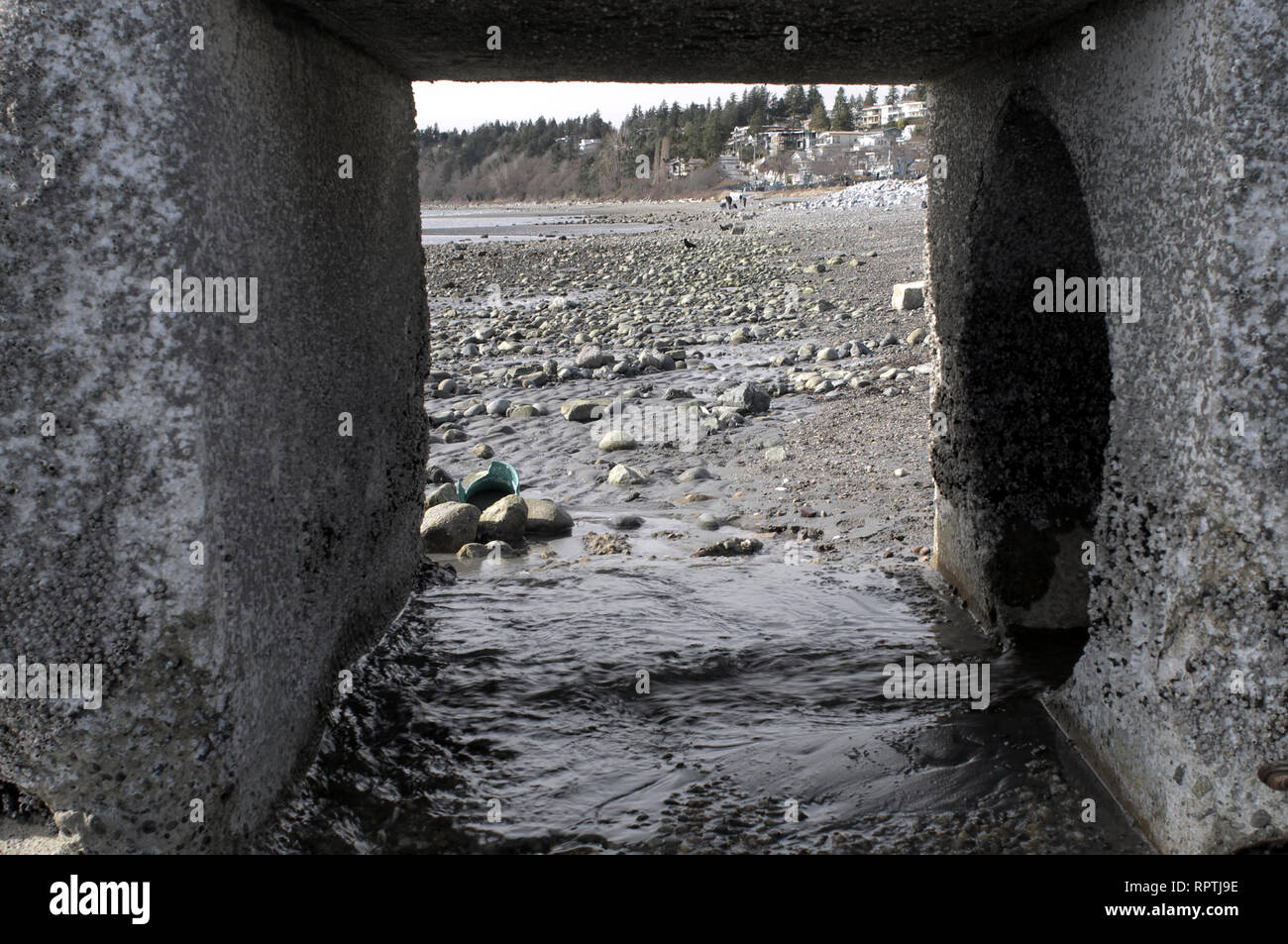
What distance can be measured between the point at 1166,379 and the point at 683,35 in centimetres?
161

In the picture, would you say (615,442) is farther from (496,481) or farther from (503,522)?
(503,522)

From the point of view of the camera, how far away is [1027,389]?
3693mm

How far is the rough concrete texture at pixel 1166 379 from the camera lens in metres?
2.24

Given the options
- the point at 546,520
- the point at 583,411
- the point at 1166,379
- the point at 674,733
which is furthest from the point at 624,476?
the point at 1166,379

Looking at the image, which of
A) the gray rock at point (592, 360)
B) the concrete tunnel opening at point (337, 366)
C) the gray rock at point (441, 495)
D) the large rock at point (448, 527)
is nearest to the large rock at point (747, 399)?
the gray rock at point (592, 360)

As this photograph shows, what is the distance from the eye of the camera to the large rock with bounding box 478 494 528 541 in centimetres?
591

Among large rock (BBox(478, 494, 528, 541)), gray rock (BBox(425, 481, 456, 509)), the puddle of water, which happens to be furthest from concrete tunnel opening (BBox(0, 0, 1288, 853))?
gray rock (BBox(425, 481, 456, 509))

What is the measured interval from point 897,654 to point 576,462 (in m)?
4.02

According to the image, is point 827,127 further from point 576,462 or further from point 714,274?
point 576,462

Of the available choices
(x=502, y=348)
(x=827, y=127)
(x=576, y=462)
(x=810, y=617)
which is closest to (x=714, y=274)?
(x=502, y=348)

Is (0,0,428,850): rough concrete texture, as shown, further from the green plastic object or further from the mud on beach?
the green plastic object

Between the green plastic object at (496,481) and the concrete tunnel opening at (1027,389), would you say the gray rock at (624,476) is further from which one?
the concrete tunnel opening at (1027,389)

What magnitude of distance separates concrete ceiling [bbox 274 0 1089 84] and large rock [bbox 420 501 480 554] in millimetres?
2518

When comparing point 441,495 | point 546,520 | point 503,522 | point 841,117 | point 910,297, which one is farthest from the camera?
point 841,117
